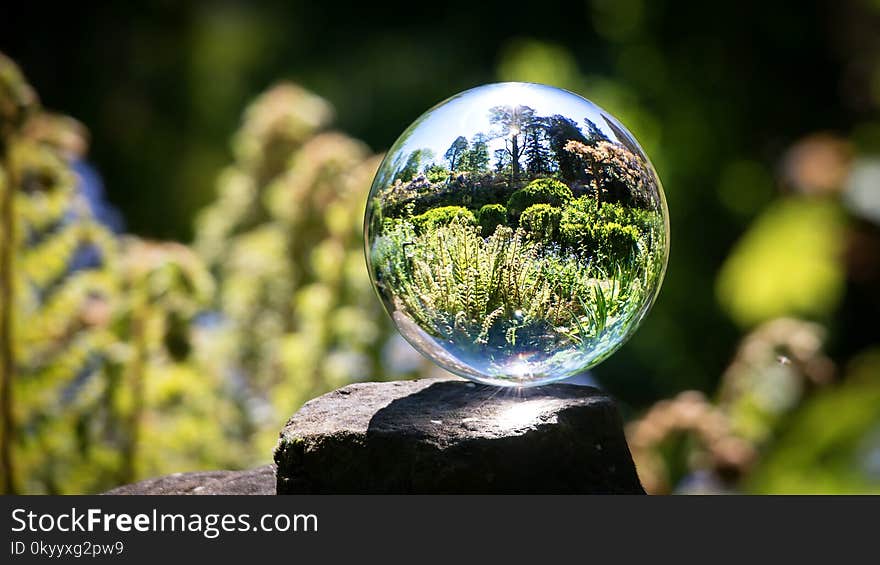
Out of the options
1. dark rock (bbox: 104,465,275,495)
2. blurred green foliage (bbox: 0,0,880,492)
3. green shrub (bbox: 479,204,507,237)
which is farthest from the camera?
blurred green foliage (bbox: 0,0,880,492)

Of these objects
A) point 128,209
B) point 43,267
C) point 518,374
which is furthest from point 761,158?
point 128,209

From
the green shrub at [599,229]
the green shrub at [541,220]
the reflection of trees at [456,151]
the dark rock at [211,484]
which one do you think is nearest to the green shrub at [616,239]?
the green shrub at [599,229]

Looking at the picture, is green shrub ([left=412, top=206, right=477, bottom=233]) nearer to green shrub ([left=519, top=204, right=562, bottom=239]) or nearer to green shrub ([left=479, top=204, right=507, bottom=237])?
green shrub ([left=479, top=204, right=507, bottom=237])

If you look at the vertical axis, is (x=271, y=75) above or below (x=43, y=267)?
above

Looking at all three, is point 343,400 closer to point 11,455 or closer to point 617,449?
point 617,449

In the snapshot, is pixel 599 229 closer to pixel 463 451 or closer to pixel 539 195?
pixel 539 195

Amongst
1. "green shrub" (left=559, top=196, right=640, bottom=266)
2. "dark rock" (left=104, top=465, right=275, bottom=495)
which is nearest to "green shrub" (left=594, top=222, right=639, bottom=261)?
"green shrub" (left=559, top=196, right=640, bottom=266)
